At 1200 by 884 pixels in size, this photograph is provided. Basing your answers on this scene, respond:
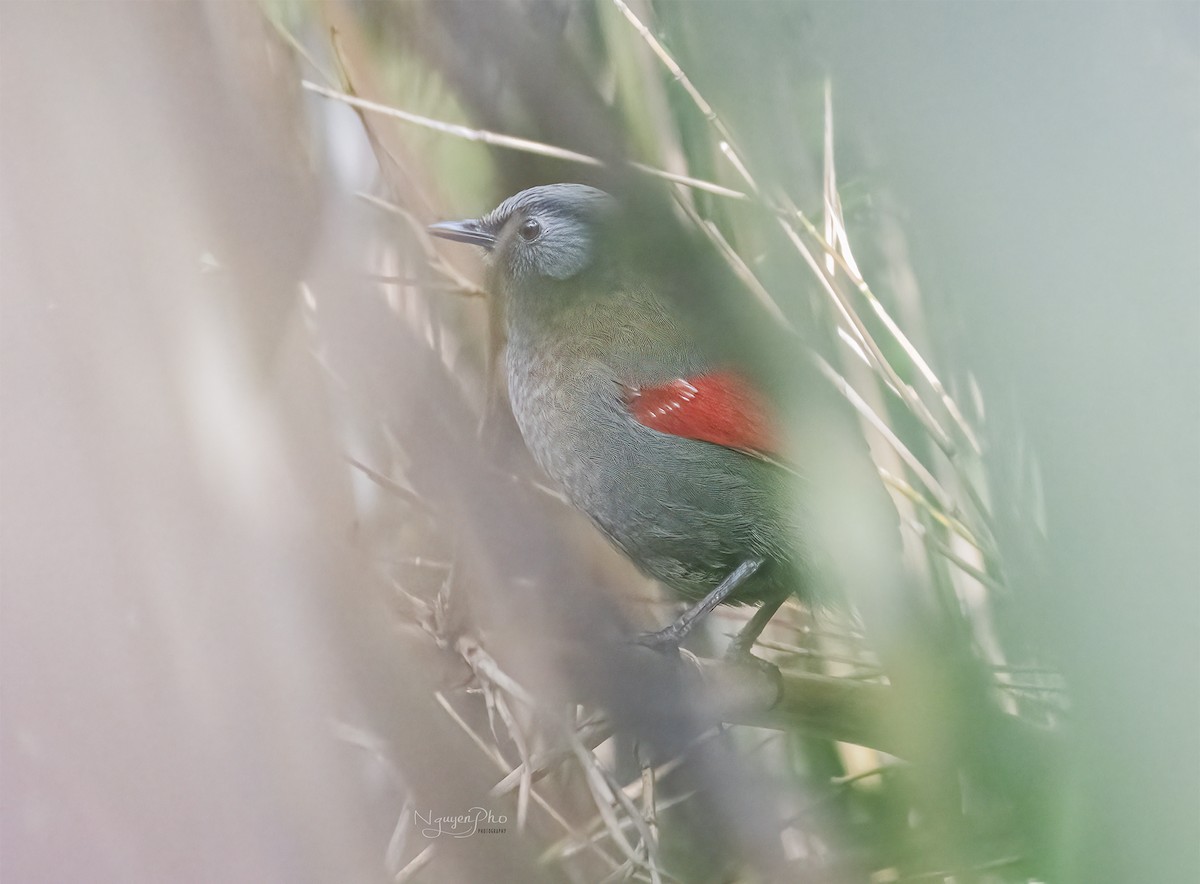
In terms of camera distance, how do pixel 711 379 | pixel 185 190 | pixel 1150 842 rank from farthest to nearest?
pixel 185 190 < pixel 711 379 < pixel 1150 842

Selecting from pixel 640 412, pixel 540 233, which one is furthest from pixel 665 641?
pixel 540 233

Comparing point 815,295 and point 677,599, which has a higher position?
point 815,295

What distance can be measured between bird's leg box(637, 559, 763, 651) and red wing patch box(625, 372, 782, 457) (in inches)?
4.6

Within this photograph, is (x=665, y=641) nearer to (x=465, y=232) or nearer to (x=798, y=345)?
(x=798, y=345)

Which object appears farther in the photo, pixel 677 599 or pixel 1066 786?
pixel 677 599

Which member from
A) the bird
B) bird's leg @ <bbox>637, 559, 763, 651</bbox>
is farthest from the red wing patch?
bird's leg @ <bbox>637, 559, 763, 651</bbox>

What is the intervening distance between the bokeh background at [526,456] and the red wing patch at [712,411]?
0.23 feet

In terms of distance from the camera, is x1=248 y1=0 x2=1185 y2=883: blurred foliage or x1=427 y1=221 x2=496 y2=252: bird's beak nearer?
x1=248 y1=0 x2=1185 y2=883: blurred foliage

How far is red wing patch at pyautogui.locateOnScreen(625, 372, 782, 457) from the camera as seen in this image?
84cm

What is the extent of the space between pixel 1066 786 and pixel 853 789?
181mm

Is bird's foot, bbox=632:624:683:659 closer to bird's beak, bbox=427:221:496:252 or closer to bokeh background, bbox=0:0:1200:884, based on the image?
bokeh background, bbox=0:0:1200:884

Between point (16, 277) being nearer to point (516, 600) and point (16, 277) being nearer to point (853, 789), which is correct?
point (516, 600)

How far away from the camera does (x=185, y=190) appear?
0.98 m

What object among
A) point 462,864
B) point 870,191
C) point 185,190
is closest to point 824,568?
point 870,191
